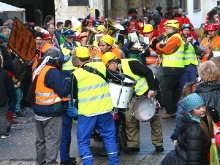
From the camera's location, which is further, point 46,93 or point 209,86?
point 46,93

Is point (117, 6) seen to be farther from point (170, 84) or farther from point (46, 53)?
point (46, 53)

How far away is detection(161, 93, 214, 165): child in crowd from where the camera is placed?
6.75 m

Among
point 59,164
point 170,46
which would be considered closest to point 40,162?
point 59,164

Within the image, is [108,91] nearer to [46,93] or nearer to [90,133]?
[90,133]

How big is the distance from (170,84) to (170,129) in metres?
1.31

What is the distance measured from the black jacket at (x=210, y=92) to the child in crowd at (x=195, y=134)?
2.51 ft

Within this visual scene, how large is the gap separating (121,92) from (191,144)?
255cm

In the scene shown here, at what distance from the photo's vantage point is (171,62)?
12.9 metres

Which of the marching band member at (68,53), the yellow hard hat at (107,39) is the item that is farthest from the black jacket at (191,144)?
the marching band member at (68,53)

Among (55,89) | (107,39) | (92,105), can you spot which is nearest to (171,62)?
(107,39)

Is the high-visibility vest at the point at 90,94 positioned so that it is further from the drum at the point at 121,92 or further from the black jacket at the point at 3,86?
the black jacket at the point at 3,86

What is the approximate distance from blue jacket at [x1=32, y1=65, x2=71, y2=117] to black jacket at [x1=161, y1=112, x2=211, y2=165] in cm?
232

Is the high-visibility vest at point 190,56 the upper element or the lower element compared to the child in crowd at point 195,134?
upper

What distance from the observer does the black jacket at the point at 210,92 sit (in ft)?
25.2
